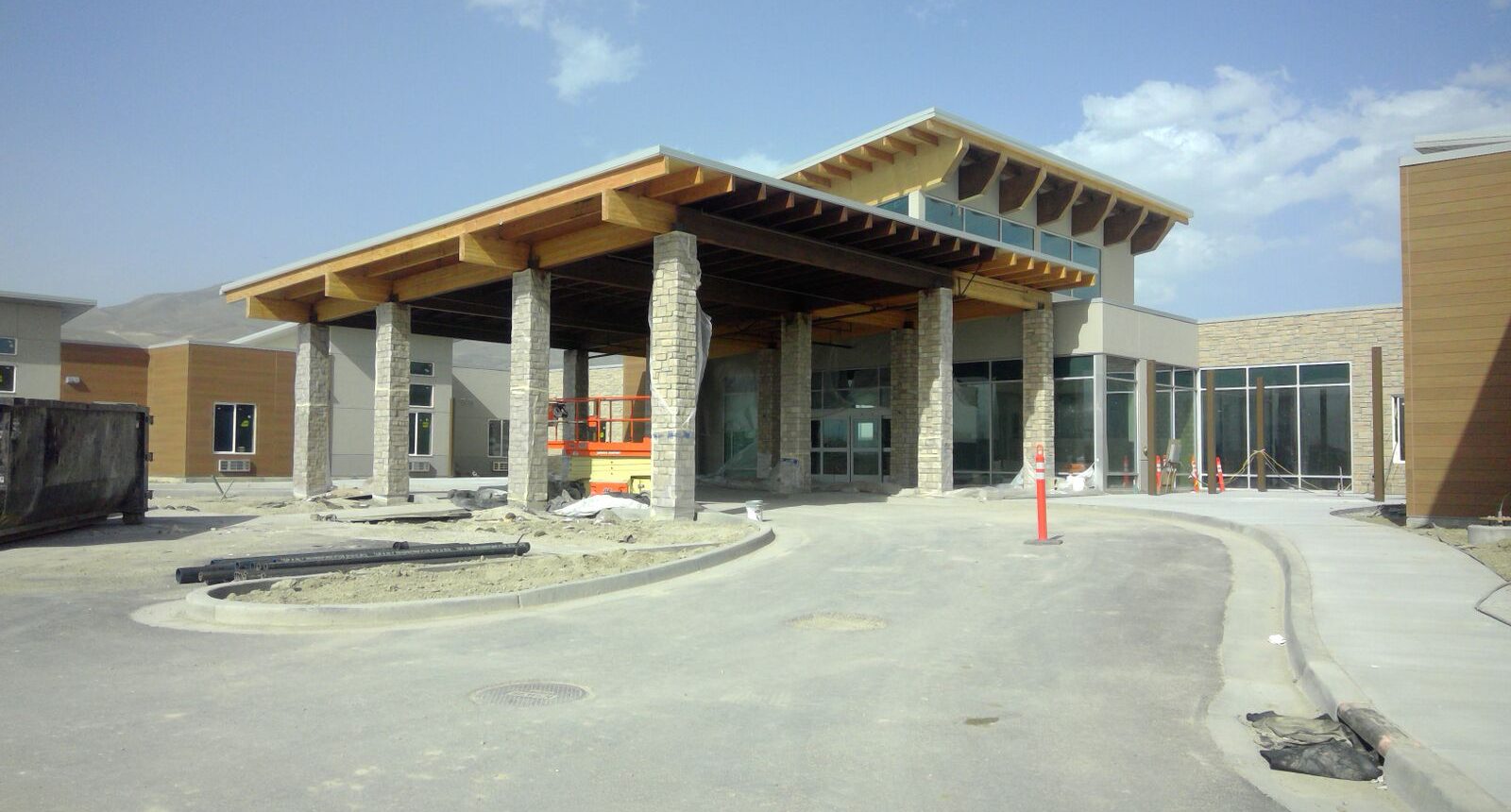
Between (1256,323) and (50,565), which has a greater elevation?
(1256,323)

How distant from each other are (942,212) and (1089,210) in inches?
288

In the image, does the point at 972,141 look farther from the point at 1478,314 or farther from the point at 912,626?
the point at 912,626

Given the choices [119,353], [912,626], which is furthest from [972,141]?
[119,353]

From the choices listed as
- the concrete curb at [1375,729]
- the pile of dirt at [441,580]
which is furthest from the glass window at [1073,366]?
the pile of dirt at [441,580]

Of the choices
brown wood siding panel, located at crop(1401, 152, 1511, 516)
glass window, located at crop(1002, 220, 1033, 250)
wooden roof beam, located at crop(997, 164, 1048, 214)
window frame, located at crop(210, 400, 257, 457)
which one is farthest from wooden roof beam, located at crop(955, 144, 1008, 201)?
window frame, located at crop(210, 400, 257, 457)

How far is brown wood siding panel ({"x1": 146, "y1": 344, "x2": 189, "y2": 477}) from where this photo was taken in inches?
1439

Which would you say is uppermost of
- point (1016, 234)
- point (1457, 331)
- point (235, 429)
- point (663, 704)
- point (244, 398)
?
point (1016, 234)

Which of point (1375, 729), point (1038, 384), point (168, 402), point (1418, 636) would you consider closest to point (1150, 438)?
point (1038, 384)

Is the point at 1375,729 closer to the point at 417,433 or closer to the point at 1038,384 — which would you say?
the point at 1038,384

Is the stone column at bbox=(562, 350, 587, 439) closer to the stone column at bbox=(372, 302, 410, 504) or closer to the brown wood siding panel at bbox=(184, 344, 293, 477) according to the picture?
the stone column at bbox=(372, 302, 410, 504)

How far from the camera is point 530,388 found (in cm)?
2017

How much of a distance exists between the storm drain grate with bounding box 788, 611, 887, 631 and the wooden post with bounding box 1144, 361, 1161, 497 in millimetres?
18763

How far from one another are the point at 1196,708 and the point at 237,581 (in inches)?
359

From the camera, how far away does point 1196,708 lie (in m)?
6.23
